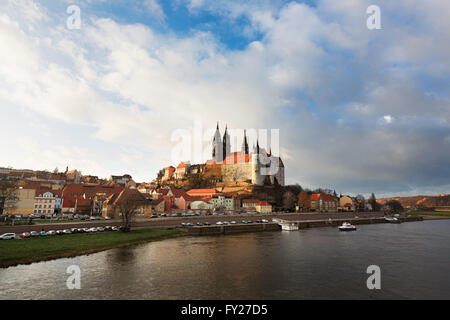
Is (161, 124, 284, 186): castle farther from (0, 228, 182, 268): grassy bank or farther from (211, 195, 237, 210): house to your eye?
(0, 228, 182, 268): grassy bank

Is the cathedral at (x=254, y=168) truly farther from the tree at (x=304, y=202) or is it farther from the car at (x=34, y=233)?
the car at (x=34, y=233)

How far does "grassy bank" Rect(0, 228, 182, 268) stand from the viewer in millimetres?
23347

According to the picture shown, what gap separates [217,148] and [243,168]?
30444 mm

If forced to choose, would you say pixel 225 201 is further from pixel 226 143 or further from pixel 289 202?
pixel 226 143

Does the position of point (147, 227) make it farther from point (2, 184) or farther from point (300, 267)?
point (300, 267)

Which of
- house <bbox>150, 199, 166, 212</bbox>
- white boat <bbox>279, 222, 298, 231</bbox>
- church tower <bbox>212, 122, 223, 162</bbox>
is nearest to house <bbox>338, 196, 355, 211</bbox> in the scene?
church tower <bbox>212, 122, 223, 162</bbox>

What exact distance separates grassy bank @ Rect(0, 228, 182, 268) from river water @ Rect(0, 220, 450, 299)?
4.84ft

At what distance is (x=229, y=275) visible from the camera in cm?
2103

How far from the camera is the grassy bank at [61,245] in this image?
2335 cm

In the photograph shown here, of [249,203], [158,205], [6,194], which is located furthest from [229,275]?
[249,203]

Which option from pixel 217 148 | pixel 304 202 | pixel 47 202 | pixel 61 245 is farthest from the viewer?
pixel 217 148

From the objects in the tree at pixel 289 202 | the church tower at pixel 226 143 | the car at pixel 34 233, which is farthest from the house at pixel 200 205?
the church tower at pixel 226 143
